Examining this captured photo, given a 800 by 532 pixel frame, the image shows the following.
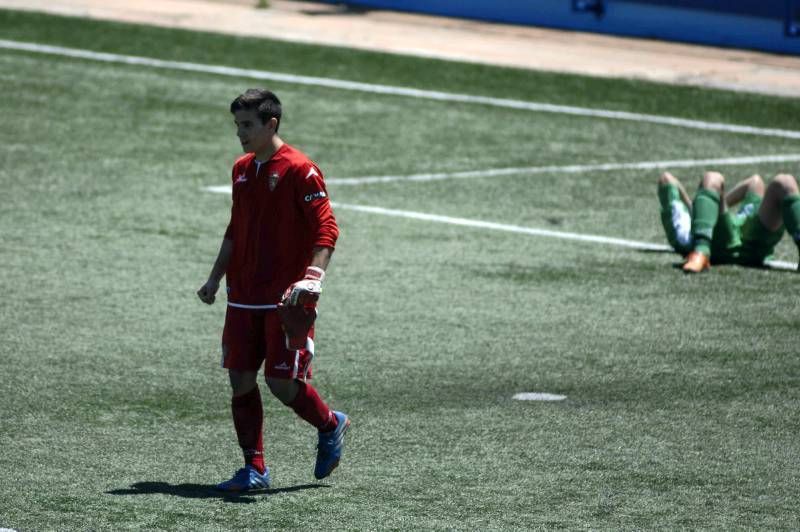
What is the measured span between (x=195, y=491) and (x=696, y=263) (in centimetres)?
543

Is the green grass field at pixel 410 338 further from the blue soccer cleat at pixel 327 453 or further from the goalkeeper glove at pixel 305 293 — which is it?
the goalkeeper glove at pixel 305 293

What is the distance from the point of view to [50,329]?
9.84m

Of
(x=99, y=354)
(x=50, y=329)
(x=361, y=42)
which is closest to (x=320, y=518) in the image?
(x=99, y=354)

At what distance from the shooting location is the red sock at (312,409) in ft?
23.8

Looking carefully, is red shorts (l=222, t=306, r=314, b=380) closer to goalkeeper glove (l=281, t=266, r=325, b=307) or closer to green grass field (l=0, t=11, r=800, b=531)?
goalkeeper glove (l=281, t=266, r=325, b=307)

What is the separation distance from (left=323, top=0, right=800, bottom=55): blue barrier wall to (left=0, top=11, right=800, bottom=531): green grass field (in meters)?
6.01

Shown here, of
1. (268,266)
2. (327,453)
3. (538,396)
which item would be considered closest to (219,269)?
(268,266)

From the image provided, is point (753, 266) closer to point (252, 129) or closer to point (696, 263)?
point (696, 263)

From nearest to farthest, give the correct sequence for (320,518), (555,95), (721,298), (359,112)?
(320,518) → (721,298) → (359,112) → (555,95)

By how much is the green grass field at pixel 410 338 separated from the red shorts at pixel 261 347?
1.78ft

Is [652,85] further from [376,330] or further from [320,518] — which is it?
[320,518]

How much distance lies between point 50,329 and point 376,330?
6.25ft

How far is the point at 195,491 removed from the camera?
715cm

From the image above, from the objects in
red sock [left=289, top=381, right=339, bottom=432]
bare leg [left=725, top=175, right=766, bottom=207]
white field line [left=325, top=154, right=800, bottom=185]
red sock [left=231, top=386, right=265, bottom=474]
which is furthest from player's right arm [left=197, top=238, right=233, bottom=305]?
white field line [left=325, top=154, right=800, bottom=185]
